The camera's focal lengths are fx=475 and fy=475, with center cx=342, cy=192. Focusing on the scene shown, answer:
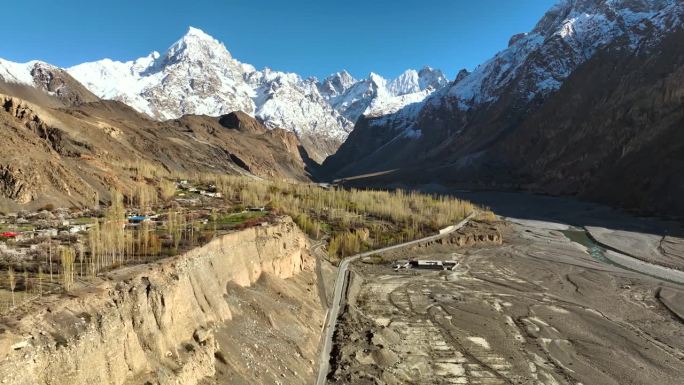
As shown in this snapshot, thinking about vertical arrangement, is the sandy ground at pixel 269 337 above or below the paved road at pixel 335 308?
above

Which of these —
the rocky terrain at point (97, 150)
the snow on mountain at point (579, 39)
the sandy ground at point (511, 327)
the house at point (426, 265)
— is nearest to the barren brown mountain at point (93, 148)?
the rocky terrain at point (97, 150)

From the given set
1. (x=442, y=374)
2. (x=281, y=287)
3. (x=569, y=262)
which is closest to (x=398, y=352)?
(x=442, y=374)

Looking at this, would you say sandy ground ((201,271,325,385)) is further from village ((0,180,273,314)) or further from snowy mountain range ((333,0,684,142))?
snowy mountain range ((333,0,684,142))

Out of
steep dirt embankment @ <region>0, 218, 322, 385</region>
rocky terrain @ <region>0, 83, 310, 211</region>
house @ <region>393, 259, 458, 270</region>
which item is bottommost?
house @ <region>393, 259, 458, 270</region>

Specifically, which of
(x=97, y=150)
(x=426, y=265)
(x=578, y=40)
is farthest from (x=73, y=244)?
(x=578, y=40)

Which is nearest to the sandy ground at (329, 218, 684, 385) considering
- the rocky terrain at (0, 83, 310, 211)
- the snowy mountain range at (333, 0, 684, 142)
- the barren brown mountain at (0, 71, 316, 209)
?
the rocky terrain at (0, 83, 310, 211)

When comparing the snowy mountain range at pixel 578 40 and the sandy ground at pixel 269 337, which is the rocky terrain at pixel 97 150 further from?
the snowy mountain range at pixel 578 40
